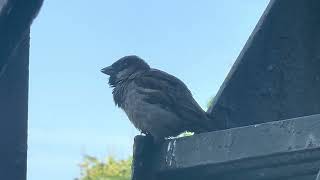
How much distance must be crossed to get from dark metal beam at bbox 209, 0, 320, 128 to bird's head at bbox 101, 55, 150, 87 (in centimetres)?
250

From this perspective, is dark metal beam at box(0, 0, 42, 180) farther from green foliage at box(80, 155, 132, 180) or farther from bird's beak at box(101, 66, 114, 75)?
green foliage at box(80, 155, 132, 180)

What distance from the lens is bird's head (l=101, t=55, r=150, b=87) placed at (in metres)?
5.02

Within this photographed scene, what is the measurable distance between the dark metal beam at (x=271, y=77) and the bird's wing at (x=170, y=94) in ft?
3.89

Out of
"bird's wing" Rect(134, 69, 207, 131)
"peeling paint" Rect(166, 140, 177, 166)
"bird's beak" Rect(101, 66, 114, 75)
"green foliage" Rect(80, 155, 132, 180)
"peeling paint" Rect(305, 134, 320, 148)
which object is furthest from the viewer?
"green foliage" Rect(80, 155, 132, 180)

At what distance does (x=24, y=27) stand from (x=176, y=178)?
1.81 ft

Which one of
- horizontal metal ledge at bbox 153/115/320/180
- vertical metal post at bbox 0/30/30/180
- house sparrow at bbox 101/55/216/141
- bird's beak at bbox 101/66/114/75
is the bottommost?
horizontal metal ledge at bbox 153/115/320/180

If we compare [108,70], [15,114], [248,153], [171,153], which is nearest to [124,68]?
[108,70]

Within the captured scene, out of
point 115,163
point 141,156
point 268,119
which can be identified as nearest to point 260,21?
point 268,119

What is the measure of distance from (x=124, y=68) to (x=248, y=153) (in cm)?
347

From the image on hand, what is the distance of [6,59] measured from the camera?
1.93 m

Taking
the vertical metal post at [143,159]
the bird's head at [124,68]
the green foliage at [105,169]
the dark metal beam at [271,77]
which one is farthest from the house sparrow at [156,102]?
the green foliage at [105,169]

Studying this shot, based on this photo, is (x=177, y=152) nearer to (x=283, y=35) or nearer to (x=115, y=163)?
(x=283, y=35)

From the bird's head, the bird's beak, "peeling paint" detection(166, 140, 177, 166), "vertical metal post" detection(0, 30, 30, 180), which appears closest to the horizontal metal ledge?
"peeling paint" detection(166, 140, 177, 166)

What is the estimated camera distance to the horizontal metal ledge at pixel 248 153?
1.77 metres
